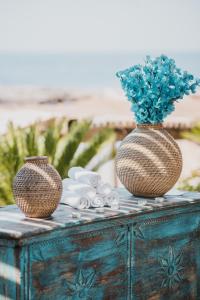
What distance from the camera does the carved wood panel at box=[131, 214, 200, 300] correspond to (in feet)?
11.6

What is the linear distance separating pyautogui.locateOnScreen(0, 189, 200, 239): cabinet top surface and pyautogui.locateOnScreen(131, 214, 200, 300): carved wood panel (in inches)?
3.0

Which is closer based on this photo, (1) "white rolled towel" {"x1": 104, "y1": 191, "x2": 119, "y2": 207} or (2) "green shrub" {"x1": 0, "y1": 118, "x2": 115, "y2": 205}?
(1) "white rolled towel" {"x1": 104, "y1": 191, "x2": 119, "y2": 207}

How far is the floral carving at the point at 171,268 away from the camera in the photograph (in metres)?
3.70

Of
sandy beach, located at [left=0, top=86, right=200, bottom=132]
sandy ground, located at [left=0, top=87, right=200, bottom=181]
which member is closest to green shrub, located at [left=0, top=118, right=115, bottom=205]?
sandy ground, located at [left=0, top=87, right=200, bottom=181]

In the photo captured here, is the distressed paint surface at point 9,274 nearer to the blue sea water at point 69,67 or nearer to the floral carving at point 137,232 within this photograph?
the floral carving at point 137,232

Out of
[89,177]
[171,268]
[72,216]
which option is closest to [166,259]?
[171,268]

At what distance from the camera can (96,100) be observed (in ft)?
81.9

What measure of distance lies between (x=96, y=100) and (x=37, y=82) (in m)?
18.0

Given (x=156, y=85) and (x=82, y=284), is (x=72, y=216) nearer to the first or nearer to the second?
(x=82, y=284)

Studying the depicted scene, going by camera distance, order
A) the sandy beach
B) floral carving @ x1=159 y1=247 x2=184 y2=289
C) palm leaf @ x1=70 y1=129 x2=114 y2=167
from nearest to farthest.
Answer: floral carving @ x1=159 y1=247 x2=184 y2=289 < palm leaf @ x1=70 y1=129 x2=114 y2=167 < the sandy beach

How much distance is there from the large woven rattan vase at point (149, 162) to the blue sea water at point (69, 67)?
3428 centimetres

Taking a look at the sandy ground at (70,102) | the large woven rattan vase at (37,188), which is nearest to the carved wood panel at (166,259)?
the large woven rattan vase at (37,188)

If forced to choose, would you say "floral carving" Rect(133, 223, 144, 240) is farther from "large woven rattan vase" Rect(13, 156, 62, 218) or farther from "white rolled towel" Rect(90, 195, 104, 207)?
"large woven rattan vase" Rect(13, 156, 62, 218)

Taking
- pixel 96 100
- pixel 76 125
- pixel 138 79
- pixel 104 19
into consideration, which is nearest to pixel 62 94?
pixel 96 100
